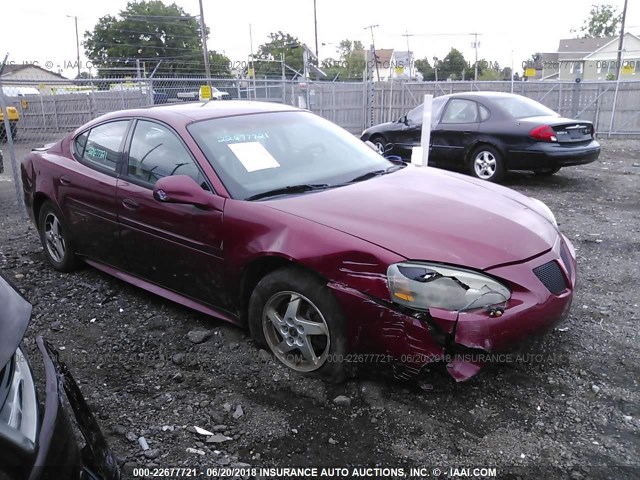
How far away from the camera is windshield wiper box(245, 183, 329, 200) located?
3.29 metres

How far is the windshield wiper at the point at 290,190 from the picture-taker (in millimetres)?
3291

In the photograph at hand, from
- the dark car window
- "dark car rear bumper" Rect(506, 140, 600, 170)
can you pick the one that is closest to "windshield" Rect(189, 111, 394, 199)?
"dark car rear bumper" Rect(506, 140, 600, 170)

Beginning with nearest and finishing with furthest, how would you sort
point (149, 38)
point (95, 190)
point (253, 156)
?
point (253, 156), point (95, 190), point (149, 38)

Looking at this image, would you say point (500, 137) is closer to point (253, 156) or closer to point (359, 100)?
point (253, 156)

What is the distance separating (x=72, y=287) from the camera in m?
4.64

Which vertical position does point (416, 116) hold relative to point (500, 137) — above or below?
above

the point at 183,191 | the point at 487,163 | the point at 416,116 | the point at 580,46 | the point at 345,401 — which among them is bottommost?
the point at 345,401

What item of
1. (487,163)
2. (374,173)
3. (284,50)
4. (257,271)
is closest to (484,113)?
(487,163)

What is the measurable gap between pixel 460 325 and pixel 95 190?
2989 mm

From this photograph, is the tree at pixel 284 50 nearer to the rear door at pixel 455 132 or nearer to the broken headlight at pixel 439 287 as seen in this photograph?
the rear door at pixel 455 132

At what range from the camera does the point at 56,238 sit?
4875 mm

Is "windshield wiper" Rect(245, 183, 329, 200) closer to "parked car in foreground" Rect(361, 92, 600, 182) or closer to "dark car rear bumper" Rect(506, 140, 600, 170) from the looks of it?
"parked car in foreground" Rect(361, 92, 600, 182)

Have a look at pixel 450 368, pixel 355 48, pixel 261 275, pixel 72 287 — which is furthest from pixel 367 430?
pixel 355 48

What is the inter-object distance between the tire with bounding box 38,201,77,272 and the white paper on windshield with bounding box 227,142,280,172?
202 centimetres
